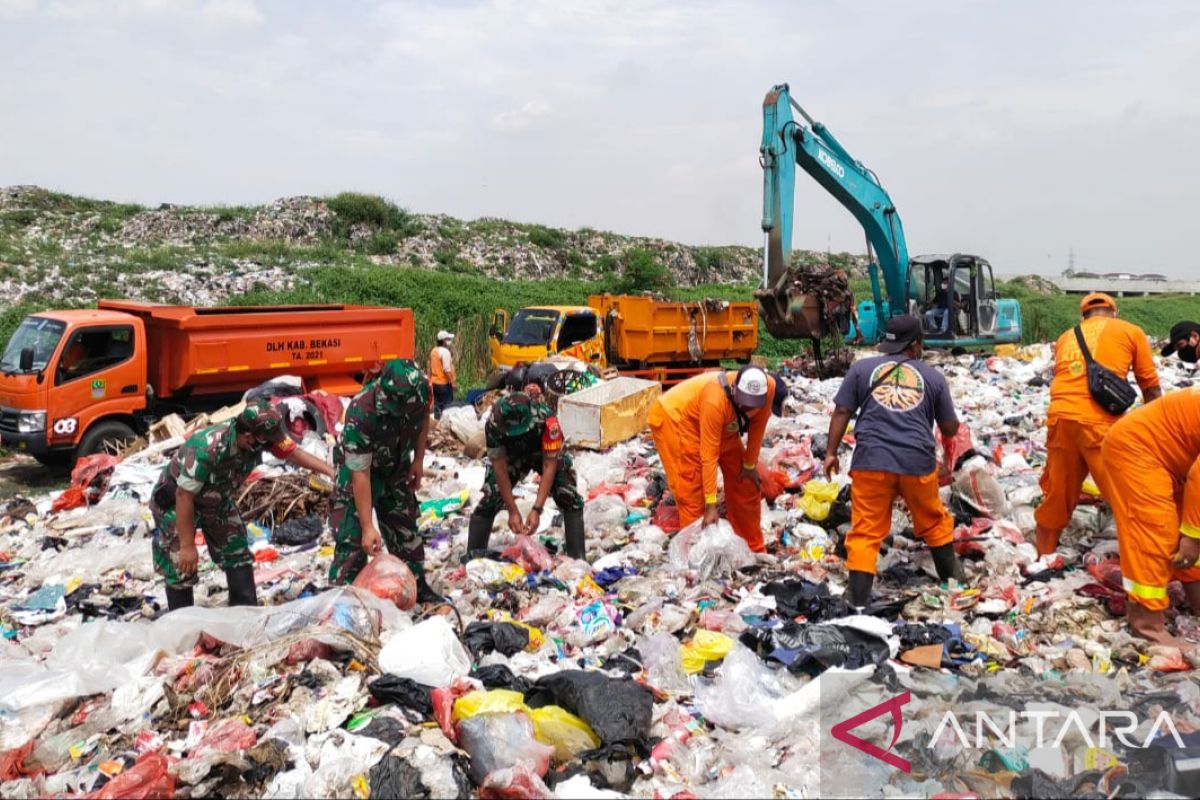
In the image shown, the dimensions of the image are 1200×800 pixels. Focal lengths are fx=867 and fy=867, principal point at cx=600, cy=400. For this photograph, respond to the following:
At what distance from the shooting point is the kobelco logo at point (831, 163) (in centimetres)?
1282

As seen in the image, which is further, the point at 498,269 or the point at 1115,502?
the point at 498,269

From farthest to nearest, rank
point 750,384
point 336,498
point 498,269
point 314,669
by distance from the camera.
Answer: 1. point 498,269
2. point 750,384
3. point 336,498
4. point 314,669

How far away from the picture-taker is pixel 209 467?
4.34m

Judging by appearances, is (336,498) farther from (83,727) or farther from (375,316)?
(375,316)

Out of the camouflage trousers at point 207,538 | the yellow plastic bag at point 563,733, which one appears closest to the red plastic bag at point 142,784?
the yellow plastic bag at point 563,733

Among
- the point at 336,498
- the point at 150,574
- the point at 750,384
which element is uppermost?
the point at 750,384

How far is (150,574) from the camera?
613cm

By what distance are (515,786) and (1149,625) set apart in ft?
10.4

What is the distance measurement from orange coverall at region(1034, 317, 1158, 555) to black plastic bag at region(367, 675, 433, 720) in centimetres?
379

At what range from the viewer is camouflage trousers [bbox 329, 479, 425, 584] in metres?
4.64

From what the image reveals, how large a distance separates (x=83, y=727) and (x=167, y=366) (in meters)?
7.36

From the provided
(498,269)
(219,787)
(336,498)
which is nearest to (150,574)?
(336,498)

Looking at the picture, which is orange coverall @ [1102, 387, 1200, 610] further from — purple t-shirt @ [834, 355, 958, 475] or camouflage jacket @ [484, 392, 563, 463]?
camouflage jacket @ [484, 392, 563, 463]

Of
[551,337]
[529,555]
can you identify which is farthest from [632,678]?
[551,337]
